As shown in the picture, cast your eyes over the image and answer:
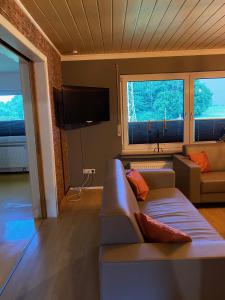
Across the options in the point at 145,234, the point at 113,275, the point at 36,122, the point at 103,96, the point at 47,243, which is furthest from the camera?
the point at 103,96

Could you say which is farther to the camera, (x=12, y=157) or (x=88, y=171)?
(x=12, y=157)

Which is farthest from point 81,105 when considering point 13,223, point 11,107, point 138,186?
point 11,107

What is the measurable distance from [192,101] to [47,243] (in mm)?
3221

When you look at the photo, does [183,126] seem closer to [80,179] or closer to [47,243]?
[80,179]

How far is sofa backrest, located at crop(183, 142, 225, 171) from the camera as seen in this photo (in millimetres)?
3953

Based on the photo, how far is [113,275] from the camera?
1.40 meters

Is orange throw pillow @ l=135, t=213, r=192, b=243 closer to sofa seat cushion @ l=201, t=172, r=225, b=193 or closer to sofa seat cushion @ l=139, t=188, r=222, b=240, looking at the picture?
sofa seat cushion @ l=139, t=188, r=222, b=240

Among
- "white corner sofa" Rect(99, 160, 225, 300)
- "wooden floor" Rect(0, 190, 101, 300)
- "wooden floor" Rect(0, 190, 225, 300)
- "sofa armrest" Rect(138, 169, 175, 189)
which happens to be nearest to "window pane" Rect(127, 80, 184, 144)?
"sofa armrest" Rect(138, 169, 175, 189)

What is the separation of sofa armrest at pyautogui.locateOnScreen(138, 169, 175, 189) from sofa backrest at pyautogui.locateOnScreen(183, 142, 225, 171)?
1.02 meters

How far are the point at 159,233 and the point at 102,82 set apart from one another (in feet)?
10.7

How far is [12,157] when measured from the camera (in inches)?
231

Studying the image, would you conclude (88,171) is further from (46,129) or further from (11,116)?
(11,116)

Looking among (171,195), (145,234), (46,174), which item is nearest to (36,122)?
(46,174)

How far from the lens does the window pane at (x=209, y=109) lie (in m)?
4.33
